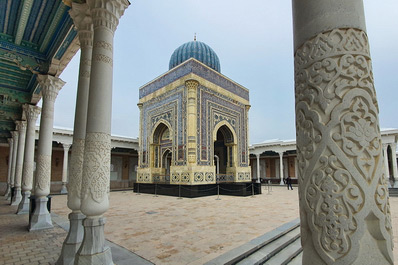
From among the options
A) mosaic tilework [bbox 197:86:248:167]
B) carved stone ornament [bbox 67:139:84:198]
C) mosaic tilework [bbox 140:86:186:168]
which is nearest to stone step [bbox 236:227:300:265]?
carved stone ornament [bbox 67:139:84:198]

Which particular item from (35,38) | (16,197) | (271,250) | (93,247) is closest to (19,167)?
(16,197)

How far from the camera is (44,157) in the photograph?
19.8 feet

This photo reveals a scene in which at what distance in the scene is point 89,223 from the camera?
115 inches

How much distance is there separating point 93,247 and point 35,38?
6.03m

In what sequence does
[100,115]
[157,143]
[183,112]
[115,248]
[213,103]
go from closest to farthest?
[100,115], [115,248], [183,112], [213,103], [157,143]

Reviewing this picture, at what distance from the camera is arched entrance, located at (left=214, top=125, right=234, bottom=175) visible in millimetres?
16578

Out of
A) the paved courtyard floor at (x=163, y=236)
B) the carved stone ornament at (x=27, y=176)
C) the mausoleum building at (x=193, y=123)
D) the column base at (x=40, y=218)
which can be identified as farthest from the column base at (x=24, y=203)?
the mausoleum building at (x=193, y=123)

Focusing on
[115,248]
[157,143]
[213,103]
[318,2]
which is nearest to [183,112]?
[213,103]

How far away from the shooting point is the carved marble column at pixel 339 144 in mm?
1045

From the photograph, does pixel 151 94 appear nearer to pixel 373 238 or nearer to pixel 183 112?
pixel 183 112

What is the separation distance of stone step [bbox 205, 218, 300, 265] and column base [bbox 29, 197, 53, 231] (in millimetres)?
4480

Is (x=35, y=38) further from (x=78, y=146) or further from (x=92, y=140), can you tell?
(x=92, y=140)

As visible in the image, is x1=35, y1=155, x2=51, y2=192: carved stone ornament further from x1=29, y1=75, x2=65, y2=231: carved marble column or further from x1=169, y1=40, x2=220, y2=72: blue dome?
x1=169, y1=40, x2=220, y2=72: blue dome

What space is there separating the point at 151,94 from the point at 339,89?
1638 cm
